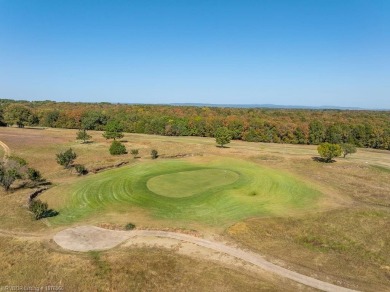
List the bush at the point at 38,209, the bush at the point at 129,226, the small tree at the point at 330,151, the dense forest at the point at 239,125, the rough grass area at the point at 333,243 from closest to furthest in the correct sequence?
1. the rough grass area at the point at 333,243
2. the bush at the point at 129,226
3. the bush at the point at 38,209
4. the small tree at the point at 330,151
5. the dense forest at the point at 239,125

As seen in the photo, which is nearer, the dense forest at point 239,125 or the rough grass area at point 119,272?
the rough grass area at point 119,272

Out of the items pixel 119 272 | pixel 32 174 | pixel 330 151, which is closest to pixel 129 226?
pixel 119 272

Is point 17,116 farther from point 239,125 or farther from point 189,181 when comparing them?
point 189,181

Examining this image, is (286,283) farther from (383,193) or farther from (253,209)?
(383,193)

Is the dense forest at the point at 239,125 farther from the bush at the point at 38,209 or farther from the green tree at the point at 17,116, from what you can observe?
the bush at the point at 38,209

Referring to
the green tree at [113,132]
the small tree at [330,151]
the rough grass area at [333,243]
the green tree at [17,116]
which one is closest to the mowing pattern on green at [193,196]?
the rough grass area at [333,243]

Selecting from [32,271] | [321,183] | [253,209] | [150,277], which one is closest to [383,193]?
[321,183]
